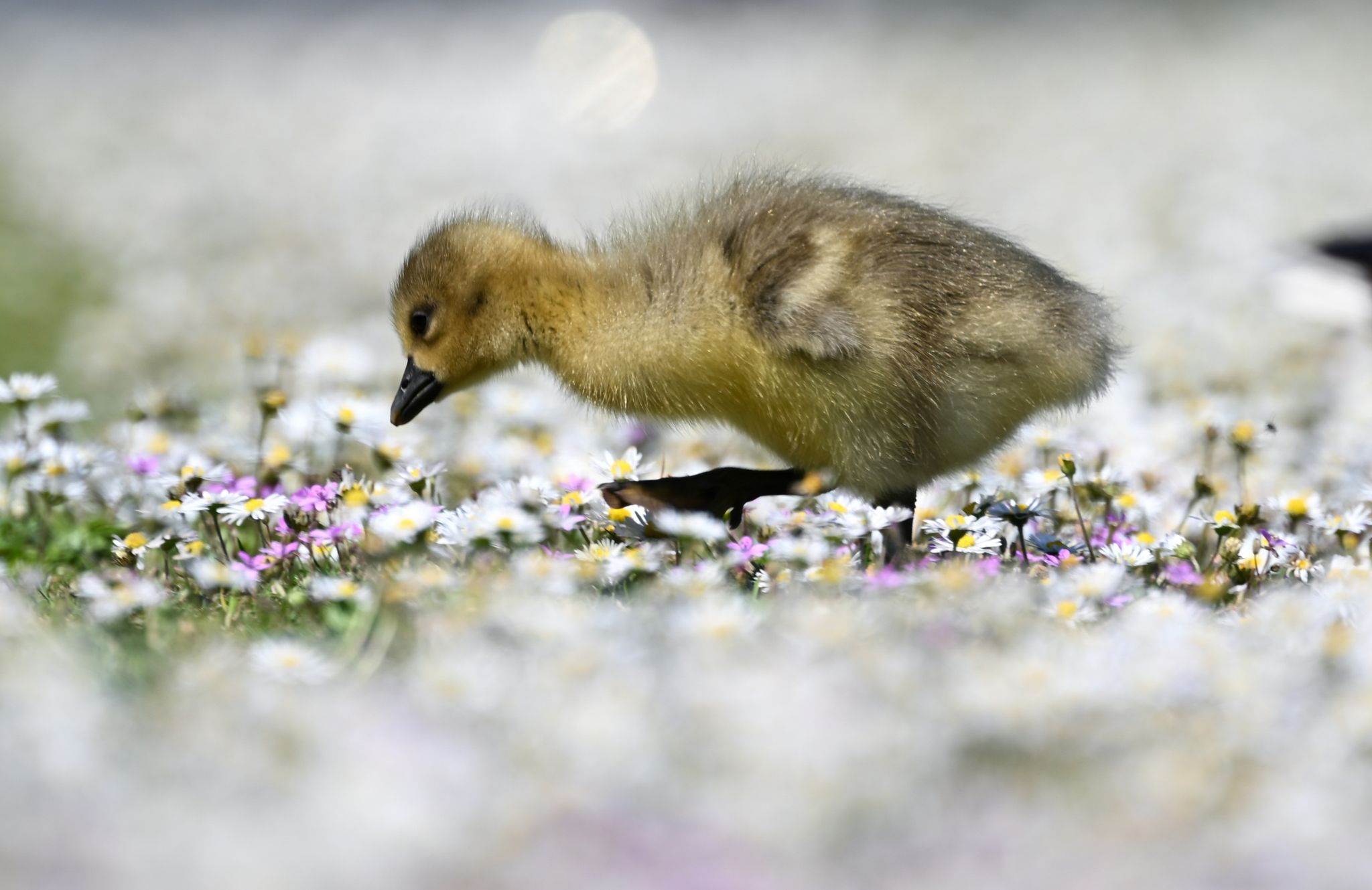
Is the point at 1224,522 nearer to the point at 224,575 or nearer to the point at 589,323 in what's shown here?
the point at 589,323

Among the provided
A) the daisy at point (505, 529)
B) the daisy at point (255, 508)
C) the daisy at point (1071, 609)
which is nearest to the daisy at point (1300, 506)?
the daisy at point (1071, 609)

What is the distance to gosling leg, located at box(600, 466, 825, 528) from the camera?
342 centimetres

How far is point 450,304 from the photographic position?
12.7ft

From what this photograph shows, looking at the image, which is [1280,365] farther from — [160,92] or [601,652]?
[160,92]

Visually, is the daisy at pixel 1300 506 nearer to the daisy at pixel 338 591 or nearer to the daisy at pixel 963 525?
the daisy at pixel 963 525

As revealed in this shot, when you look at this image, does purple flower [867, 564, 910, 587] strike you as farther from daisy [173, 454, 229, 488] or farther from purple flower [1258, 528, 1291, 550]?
daisy [173, 454, 229, 488]

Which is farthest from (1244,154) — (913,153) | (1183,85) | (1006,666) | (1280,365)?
(1006,666)

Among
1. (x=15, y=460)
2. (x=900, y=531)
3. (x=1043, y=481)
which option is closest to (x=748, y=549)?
(x=900, y=531)

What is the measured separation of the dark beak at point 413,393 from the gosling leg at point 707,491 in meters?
0.72

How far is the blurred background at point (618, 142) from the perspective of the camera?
7535mm

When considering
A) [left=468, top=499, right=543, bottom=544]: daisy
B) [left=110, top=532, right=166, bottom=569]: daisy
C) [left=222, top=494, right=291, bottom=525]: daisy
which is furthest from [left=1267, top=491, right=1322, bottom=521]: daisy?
[left=110, top=532, right=166, bottom=569]: daisy

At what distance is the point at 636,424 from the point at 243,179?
8.42 metres

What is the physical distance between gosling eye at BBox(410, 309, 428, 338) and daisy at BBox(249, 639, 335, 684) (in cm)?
166

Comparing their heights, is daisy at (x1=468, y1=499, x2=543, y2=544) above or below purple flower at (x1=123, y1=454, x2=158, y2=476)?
below
